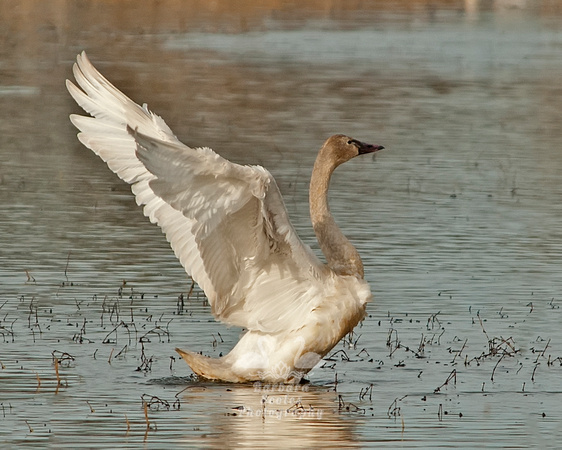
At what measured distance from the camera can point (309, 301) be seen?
9586mm

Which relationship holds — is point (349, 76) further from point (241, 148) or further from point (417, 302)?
point (417, 302)

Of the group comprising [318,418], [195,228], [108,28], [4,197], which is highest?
[195,228]

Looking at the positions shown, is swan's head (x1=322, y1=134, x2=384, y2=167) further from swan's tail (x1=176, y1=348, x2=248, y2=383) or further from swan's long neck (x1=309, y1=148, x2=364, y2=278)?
swan's tail (x1=176, y1=348, x2=248, y2=383)

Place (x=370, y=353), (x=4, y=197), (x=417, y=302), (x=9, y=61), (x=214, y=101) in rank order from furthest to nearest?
1. (x=9, y=61)
2. (x=214, y=101)
3. (x=4, y=197)
4. (x=417, y=302)
5. (x=370, y=353)

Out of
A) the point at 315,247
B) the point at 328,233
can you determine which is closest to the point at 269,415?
the point at 328,233

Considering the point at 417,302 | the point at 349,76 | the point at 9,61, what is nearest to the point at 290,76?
the point at 349,76

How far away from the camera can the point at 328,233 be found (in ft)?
32.3

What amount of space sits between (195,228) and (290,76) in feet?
67.6

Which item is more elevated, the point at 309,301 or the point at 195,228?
the point at 195,228

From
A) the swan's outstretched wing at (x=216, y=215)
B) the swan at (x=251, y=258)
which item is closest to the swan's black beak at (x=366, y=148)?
the swan at (x=251, y=258)

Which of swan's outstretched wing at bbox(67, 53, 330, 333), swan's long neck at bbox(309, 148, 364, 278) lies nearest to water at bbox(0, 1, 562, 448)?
swan's outstretched wing at bbox(67, 53, 330, 333)

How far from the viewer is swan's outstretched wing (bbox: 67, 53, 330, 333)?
8359 millimetres

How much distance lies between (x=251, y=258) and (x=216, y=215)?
0.66m

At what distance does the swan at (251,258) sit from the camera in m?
8.75
